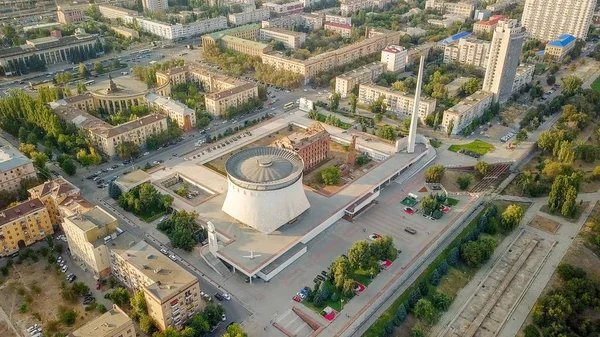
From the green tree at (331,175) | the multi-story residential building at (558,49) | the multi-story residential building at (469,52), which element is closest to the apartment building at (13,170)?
the green tree at (331,175)

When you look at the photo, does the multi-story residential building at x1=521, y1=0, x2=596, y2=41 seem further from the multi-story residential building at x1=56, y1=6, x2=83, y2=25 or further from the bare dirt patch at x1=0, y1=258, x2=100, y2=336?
the multi-story residential building at x1=56, y1=6, x2=83, y2=25

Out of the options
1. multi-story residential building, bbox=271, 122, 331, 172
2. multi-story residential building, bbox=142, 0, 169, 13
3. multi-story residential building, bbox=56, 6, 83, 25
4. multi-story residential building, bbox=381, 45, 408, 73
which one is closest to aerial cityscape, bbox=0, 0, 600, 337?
multi-story residential building, bbox=271, 122, 331, 172

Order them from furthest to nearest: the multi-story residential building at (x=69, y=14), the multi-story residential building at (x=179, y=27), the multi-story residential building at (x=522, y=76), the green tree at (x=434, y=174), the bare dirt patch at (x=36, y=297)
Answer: the multi-story residential building at (x=69, y=14) < the multi-story residential building at (x=179, y=27) < the multi-story residential building at (x=522, y=76) < the green tree at (x=434, y=174) < the bare dirt patch at (x=36, y=297)

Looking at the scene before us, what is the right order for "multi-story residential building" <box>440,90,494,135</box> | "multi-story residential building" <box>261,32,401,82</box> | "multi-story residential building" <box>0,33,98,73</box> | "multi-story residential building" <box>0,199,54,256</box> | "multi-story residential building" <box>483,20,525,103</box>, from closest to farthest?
"multi-story residential building" <box>0,199,54,256</box>
"multi-story residential building" <box>440,90,494,135</box>
"multi-story residential building" <box>483,20,525,103</box>
"multi-story residential building" <box>261,32,401,82</box>
"multi-story residential building" <box>0,33,98,73</box>

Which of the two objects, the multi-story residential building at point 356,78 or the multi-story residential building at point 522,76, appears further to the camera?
the multi-story residential building at point 522,76

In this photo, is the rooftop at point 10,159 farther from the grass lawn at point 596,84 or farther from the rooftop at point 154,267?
the grass lawn at point 596,84

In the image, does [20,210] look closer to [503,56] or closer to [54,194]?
[54,194]

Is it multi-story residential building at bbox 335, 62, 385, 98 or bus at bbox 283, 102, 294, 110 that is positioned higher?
multi-story residential building at bbox 335, 62, 385, 98
